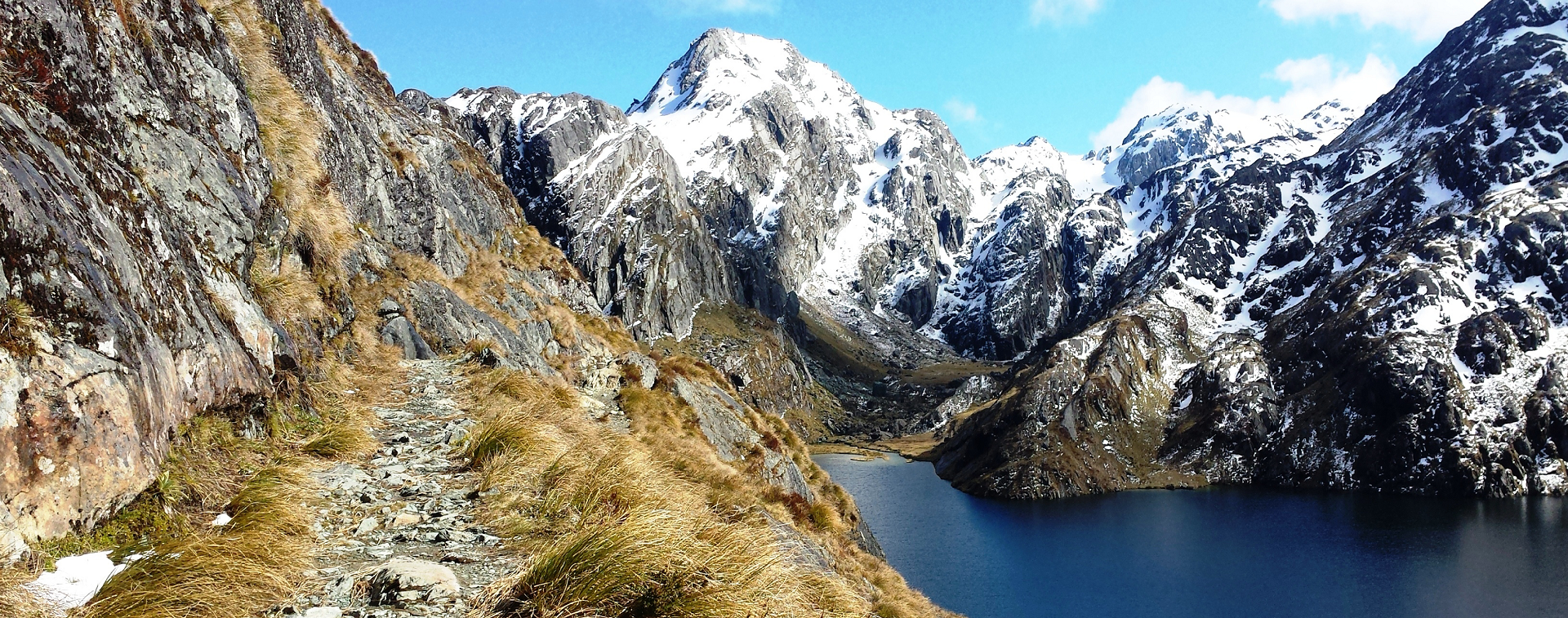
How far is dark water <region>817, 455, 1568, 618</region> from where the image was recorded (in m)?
99.5

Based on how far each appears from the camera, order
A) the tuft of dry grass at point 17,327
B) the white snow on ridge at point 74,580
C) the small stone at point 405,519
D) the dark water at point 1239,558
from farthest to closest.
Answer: the dark water at point 1239,558
the small stone at point 405,519
the tuft of dry grass at point 17,327
the white snow on ridge at point 74,580

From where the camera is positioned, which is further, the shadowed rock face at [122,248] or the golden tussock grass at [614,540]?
the golden tussock grass at [614,540]

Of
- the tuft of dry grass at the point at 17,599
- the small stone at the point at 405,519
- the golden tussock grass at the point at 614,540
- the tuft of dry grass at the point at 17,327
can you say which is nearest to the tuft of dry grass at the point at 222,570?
the tuft of dry grass at the point at 17,599

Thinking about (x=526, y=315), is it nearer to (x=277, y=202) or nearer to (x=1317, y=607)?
(x=277, y=202)

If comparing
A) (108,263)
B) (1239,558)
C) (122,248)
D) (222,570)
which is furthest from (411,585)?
(1239,558)

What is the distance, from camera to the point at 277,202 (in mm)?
18812

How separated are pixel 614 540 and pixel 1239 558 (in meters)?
144

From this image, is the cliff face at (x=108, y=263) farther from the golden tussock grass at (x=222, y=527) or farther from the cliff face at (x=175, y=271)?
the golden tussock grass at (x=222, y=527)

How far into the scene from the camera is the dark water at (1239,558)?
99.5m

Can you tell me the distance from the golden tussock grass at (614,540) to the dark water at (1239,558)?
316 feet

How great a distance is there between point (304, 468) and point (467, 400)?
20.1 ft

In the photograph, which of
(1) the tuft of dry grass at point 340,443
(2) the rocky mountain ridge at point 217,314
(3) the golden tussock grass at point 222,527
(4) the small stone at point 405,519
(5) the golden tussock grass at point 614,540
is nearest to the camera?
(3) the golden tussock grass at point 222,527

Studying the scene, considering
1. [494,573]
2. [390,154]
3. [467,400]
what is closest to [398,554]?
[494,573]

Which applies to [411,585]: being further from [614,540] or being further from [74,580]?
[74,580]
